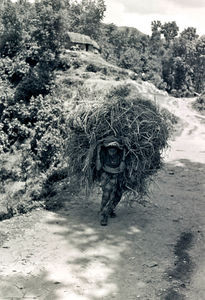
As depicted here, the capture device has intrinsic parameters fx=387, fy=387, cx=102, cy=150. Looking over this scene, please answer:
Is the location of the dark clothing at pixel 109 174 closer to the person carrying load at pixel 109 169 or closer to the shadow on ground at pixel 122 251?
the person carrying load at pixel 109 169

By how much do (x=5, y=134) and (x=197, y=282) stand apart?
1819cm

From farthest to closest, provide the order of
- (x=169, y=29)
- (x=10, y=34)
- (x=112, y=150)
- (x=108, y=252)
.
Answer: (x=169, y=29) → (x=10, y=34) → (x=112, y=150) → (x=108, y=252)

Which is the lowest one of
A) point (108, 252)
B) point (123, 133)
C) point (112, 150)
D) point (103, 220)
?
point (108, 252)

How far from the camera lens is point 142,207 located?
9078 millimetres

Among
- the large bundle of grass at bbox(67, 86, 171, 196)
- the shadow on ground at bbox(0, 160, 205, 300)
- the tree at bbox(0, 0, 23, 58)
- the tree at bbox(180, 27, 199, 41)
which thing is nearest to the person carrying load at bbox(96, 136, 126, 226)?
the large bundle of grass at bbox(67, 86, 171, 196)

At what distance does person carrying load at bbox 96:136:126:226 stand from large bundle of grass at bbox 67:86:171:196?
0.12 metres

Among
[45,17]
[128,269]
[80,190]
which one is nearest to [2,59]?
[45,17]

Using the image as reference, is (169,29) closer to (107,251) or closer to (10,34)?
(10,34)

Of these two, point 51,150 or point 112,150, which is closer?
point 112,150

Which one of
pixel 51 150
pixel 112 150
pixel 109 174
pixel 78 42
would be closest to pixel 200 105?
pixel 78 42

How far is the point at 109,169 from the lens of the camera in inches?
304

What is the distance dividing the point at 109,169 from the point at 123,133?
77 centimetres

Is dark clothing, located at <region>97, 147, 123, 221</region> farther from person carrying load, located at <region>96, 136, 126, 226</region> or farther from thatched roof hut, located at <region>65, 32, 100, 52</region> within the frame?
thatched roof hut, located at <region>65, 32, 100, 52</region>

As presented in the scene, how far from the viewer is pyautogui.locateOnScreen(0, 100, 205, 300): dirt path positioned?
5.60 metres
